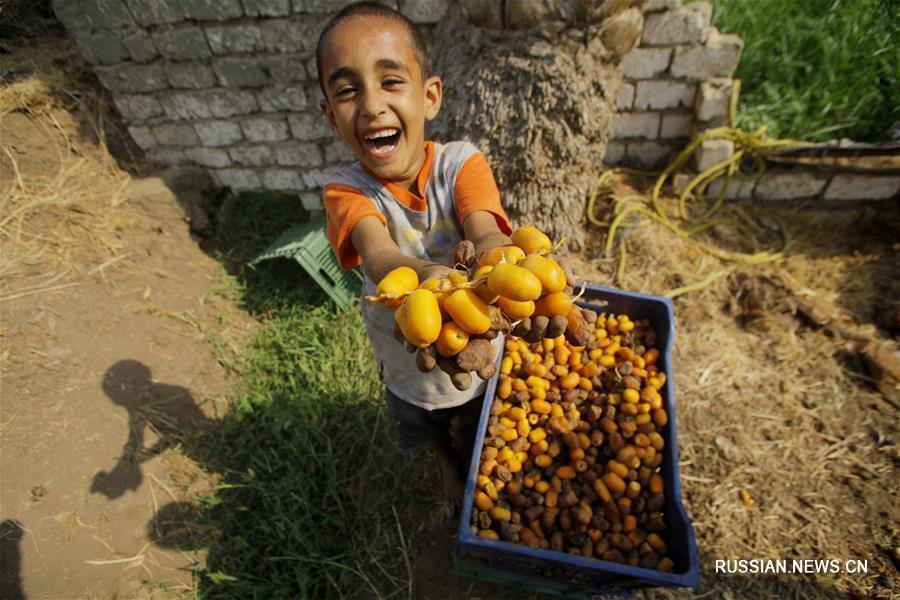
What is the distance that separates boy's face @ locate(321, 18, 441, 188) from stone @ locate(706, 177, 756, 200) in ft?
10.2

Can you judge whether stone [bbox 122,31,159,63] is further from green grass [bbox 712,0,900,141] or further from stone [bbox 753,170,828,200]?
stone [bbox 753,170,828,200]

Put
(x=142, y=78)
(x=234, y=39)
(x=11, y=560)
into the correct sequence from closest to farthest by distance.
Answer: (x=11, y=560), (x=234, y=39), (x=142, y=78)

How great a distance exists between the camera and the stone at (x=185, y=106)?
3.45 m

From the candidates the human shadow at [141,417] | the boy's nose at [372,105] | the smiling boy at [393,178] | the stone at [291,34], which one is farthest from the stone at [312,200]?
the boy's nose at [372,105]

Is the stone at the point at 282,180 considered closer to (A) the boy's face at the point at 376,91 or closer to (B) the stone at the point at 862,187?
(A) the boy's face at the point at 376,91

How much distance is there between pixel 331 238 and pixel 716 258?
3123 millimetres

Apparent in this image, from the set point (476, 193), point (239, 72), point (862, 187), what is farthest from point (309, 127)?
point (862, 187)

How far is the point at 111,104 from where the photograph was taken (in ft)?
11.8

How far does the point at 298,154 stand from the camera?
12.1 ft

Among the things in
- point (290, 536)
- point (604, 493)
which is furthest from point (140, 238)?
point (604, 493)

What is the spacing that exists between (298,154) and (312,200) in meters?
0.45

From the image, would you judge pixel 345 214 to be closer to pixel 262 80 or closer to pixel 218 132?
pixel 262 80

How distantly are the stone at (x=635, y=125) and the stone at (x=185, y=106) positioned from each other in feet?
10.9

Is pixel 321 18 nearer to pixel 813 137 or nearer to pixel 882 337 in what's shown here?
pixel 813 137
